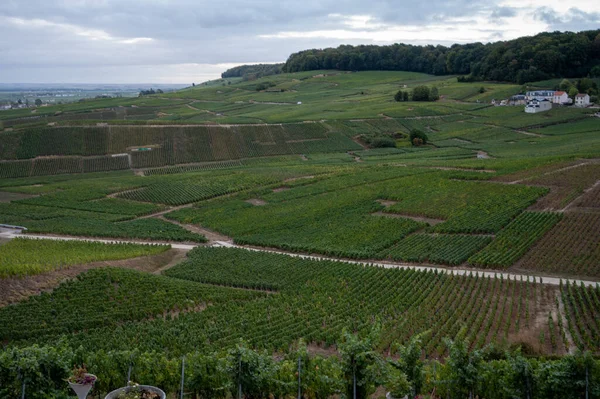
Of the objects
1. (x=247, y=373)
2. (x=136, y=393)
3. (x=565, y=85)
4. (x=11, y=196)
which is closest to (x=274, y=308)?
(x=247, y=373)

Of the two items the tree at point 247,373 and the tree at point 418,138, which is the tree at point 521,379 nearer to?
the tree at point 247,373

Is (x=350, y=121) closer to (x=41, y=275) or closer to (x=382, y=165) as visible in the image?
(x=382, y=165)

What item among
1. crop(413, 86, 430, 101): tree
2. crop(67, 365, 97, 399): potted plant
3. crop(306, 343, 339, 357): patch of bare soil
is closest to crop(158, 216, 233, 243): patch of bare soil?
crop(306, 343, 339, 357): patch of bare soil

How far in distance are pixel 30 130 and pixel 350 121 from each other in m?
67.9

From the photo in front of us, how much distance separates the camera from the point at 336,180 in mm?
78312

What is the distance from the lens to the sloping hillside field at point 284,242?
2997 centimetres

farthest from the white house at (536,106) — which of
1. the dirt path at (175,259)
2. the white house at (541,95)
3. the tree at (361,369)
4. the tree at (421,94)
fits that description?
the tree at (361,369)

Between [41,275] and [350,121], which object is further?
[350,121]

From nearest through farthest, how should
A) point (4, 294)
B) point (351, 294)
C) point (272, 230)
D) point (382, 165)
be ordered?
1. point (4, 294)
2. point (351, 294)
3. point (272, 230)
4. point (382, 165)

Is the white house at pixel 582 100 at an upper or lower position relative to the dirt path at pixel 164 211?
upper

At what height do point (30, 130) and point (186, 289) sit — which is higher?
point (30, 130)

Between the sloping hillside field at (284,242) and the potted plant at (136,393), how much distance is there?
2661mm

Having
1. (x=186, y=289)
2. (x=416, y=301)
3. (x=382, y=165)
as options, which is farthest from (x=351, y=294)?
(x=382, y=165)

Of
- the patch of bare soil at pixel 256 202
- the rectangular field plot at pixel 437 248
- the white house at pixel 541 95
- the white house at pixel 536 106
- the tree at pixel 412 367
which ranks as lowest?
the rectangular field plot at pixel 437 248
